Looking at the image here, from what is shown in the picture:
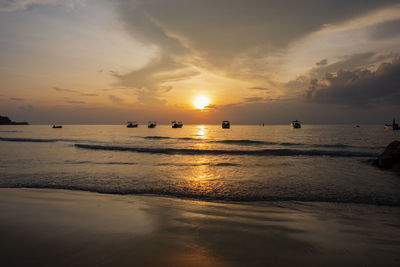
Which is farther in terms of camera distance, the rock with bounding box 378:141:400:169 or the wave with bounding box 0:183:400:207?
the rock with bounding box 378:141:400:169

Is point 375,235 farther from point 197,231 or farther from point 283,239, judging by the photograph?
point 197,231

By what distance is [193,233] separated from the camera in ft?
15.8

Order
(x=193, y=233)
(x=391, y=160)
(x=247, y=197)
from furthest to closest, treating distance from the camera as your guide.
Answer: (x=391, y=160) < (x=247, y=197) < (x=193, y=233)

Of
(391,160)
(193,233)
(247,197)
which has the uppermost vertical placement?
(391,160)

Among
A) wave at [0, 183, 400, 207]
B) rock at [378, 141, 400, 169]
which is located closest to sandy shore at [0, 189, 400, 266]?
Result: wave at [0, 183, 400, 207]

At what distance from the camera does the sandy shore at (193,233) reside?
12.3 feet

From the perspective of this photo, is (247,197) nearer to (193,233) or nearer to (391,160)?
(193,233)

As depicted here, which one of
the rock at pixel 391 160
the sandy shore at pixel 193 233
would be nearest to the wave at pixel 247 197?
the sandy shore at pixel 193 233

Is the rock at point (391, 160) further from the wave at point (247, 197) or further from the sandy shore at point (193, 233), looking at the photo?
the sandy shore at point (193, 233)

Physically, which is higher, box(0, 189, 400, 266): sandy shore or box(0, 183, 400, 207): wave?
box(0, 189, 400, 266): sandy shore

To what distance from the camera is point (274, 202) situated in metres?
Answer: 7.85

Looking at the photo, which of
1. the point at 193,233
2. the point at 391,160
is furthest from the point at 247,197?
the point at 391,160

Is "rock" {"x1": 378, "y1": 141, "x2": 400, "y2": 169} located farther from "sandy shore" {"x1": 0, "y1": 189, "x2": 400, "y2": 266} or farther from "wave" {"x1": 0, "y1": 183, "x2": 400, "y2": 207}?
"sandy shore" {"x1": 0, "y1": 189, "x2": 400, "y2": 266}

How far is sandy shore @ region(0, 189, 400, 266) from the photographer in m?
3.76
